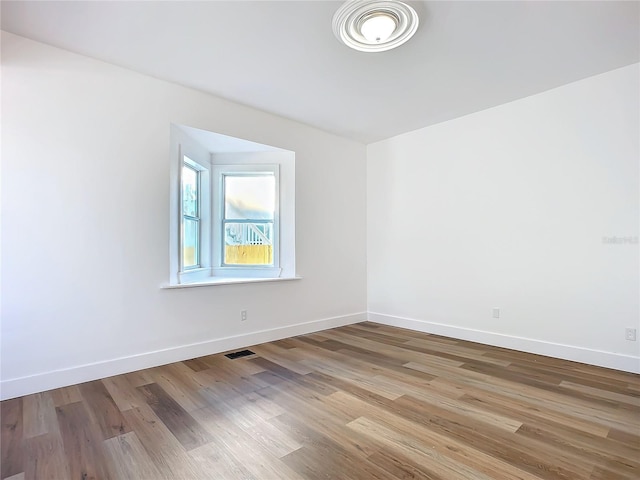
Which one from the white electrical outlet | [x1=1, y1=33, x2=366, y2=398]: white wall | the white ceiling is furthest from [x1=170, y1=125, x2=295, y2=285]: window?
the white electrical outlet

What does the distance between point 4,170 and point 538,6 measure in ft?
12.7

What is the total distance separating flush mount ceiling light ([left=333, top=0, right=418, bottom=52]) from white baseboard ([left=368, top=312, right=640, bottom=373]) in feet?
10.4

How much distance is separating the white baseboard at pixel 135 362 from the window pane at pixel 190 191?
5.17 feet

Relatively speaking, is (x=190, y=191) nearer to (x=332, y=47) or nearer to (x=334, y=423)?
(x=332, y=47)

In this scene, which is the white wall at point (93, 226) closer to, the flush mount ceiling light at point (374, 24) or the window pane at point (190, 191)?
the window pane at point (190, 191)

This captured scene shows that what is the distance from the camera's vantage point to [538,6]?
2189 millimetres

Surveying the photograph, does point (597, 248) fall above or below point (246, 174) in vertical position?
below

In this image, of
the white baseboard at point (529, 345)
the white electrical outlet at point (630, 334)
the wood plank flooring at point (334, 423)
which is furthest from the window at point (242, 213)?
the white electrical outlet at point (630, 334)

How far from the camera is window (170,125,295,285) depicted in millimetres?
4281

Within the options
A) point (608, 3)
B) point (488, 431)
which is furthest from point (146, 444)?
→ point (608, 3)

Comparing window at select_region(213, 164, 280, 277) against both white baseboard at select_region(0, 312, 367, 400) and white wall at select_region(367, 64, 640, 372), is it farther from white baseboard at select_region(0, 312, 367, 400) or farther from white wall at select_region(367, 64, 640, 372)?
white wall at select_region(367, 64, 640, 372)

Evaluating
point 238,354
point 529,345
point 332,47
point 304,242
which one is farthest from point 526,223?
point 238,354

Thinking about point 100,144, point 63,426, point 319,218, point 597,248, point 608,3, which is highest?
point 608,3

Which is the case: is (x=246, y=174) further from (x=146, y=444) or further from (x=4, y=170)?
(x=146, y=444)
